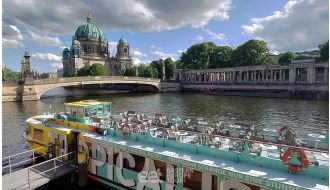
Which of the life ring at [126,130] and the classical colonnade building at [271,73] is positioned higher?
the classical colonnade building at [271,73]

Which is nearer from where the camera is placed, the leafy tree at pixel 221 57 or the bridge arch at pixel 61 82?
the bridge arch at pixel 61 82

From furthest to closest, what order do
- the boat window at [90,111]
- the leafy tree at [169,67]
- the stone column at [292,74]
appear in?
the leafy tree at [169,67] → the stone column at [292,74] → the boat window at [90,111]

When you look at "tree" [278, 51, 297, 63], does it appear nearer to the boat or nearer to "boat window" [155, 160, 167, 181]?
the boat

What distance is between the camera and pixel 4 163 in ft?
60.5

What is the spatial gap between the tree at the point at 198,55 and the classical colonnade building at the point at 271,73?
4446 millimetres

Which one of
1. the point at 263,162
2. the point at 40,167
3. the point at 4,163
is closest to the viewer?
the point at 263,162

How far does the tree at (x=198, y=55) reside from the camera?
353 ft

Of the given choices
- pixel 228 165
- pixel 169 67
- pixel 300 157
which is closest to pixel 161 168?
pixel 228 165

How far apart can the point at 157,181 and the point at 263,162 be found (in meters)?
4.55

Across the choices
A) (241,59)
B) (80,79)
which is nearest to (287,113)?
(80,79)

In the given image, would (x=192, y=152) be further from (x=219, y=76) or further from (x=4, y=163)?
(x=219, y=76)

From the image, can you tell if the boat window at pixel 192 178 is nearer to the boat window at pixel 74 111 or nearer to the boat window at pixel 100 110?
the boat window at pixel 100 110

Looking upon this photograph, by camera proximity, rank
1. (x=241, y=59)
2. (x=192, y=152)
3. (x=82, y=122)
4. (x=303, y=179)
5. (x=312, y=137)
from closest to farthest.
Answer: (x=303, y=179) → (x=192, y=152) → (x=312, y=137) → (x=82, y=122) → (x=241, y=59)

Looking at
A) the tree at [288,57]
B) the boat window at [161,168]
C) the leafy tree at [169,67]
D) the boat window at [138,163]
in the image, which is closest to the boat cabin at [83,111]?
the boat window at [138,163]
